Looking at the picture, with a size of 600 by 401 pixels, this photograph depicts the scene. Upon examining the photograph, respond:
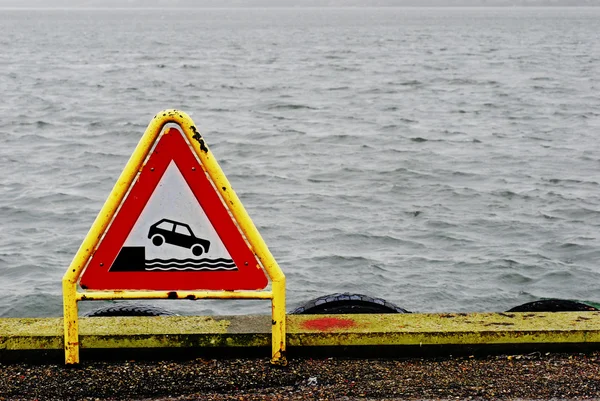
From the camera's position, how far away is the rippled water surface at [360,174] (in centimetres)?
1034

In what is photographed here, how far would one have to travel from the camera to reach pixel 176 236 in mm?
3408

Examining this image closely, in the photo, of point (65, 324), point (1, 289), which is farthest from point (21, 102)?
point (65, 324)

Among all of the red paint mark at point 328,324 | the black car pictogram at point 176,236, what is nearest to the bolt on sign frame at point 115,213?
the black car pictogram at point 176,236

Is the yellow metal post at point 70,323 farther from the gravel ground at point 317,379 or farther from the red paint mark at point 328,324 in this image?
the red paint mark at point 328,324

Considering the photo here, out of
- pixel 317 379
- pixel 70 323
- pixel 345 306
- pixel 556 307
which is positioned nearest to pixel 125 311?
pixel 70 323

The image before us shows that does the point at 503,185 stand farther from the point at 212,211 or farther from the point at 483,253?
the point at 212,211

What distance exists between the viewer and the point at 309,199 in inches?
544

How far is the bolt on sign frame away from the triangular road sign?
0.02 m

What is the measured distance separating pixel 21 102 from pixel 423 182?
1623 centimetres

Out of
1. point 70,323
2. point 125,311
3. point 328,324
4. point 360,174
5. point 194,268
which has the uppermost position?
point 194,268

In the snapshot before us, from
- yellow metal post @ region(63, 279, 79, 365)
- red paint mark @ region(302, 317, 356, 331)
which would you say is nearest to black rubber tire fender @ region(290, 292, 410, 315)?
red paint mark @ region(302, 317, 356, 331)

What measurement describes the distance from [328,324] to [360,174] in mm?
12274

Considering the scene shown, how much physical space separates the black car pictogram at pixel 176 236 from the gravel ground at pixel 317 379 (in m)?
0.53

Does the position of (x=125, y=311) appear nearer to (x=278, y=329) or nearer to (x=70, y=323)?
(x=70, y=323)
